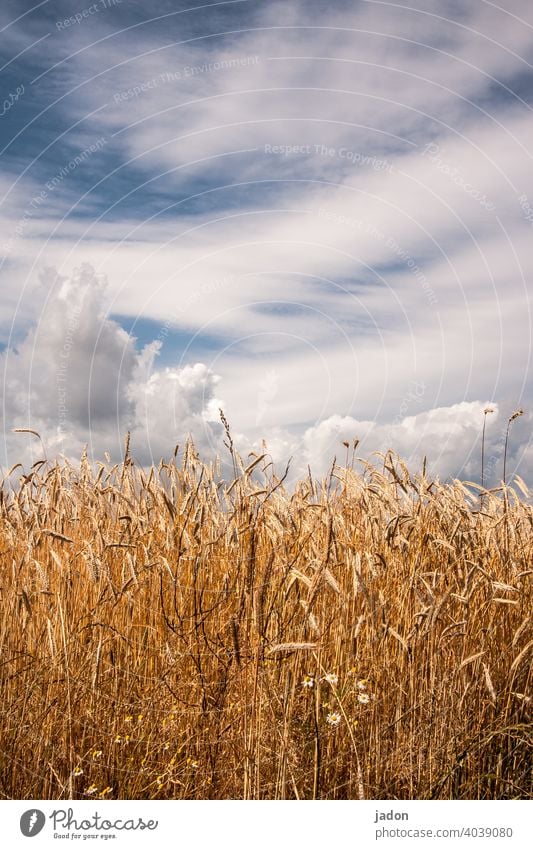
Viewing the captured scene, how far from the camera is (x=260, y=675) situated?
2615 millimetres

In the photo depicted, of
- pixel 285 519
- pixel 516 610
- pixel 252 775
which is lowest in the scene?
pixel 252 775

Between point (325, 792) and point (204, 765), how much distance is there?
0.50m

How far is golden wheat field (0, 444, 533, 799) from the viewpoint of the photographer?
268cm

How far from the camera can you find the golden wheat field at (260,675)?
2676mm

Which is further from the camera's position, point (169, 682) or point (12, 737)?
point (169, 682)

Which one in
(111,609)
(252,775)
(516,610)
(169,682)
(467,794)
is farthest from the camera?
(516,610)

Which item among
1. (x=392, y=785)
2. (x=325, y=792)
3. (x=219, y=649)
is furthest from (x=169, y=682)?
(x=392, y=785)

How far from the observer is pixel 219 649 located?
3033 mm

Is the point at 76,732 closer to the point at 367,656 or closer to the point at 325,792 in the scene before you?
the point at 325,792
